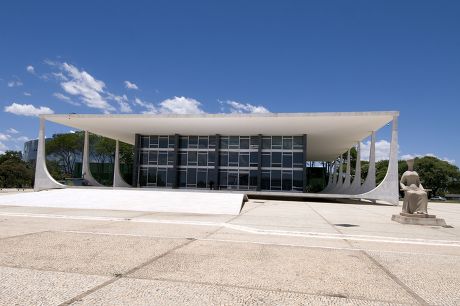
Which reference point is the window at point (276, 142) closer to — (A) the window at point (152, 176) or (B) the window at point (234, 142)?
Answer: (B) the window at point (234, 142)

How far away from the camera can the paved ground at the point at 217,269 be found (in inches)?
170

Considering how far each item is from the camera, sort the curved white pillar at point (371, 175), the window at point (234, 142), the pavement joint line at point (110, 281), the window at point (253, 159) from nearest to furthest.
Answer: the pavement joint line at point (110, 281)
the curved white pillar at point (371, 175)
the window at point (253, 159)
the window at point (234, 142)

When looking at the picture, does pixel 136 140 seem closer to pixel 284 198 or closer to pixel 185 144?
pixel 185 144

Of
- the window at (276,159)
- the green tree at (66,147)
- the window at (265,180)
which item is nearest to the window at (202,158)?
the window at (265,180)

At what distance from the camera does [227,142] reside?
38594 millimetres

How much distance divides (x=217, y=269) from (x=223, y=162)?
32774 mm

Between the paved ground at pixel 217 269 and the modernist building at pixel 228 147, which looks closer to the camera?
the paved ground at pixel 217 269

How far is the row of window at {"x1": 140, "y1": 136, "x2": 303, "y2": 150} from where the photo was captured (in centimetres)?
3712

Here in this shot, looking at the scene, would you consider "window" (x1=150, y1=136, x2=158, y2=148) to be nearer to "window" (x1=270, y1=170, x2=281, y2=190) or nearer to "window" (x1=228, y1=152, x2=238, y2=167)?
"window" (x1=228, y1=152, x2=238, y2=167)

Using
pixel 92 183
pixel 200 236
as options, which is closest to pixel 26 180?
pixel 92 183

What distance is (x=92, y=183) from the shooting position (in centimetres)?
4238

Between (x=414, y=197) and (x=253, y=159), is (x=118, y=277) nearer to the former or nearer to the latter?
(x=414, y=197)

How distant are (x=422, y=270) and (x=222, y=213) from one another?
470 inches

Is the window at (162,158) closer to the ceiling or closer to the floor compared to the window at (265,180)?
closer to the ceiling
